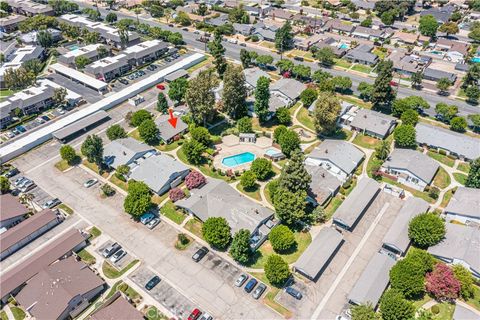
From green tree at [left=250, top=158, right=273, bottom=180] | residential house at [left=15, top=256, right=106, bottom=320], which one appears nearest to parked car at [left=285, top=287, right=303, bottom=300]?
green tree at [left=250, top=158, right=273, bottom=180]

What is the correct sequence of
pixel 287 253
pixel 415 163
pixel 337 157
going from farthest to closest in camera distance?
pixel 337 157 → pixel 415 163 → pixel 287 253

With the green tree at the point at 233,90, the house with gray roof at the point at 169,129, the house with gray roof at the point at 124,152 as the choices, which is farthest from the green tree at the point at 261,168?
the house with gray roof at the point at 124,152

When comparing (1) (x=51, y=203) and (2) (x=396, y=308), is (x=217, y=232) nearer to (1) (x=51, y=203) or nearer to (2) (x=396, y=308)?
(2) (x=396, y=308)

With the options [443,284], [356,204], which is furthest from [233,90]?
[443,284]

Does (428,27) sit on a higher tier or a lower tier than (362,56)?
higher

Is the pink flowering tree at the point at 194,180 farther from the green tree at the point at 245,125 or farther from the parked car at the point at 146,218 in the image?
the green tree at the point at 245,125

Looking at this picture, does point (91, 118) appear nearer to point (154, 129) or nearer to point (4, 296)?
point (154, 129)
